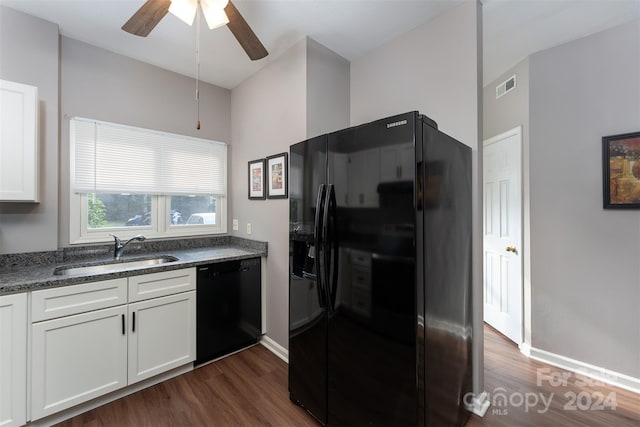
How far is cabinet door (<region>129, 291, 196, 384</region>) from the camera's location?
1.98 meters

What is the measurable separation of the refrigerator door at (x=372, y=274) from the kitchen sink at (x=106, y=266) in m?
1.68

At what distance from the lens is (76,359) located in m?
1.75

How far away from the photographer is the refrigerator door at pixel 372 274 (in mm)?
1266

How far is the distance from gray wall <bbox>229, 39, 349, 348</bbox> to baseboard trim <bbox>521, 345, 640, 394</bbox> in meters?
2.33

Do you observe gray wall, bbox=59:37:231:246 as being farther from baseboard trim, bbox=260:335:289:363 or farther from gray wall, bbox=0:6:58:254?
baseboard trim, bbox=260:335:289:363

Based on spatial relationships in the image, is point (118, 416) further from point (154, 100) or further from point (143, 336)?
point (154, 100)

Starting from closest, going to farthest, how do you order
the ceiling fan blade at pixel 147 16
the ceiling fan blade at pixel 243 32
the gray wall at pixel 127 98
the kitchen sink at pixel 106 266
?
the ceiling fan blade at pixel 147 16
the ceiling fan blade at pixel 243 32
the kitchen sink at pixel 106 266
the gray wall at pixel 127 98

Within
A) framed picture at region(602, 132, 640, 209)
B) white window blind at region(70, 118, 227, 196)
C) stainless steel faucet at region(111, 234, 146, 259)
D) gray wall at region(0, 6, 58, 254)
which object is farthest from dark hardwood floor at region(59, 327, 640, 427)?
white window blind at region(70, 118, 227, 196)

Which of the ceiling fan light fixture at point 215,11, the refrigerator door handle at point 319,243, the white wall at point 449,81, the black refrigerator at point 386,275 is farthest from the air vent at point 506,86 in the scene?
the ceiling fan light fixture at point 215,11

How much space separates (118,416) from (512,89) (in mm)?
4344

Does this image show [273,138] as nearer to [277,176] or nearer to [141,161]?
[277,176]

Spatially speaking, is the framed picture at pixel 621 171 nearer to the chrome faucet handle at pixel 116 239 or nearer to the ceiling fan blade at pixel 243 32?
the ceiling fan blade at pixel 243 32

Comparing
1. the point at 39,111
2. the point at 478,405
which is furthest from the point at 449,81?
the point at 39,111

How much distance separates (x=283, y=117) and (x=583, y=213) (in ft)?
8.98
